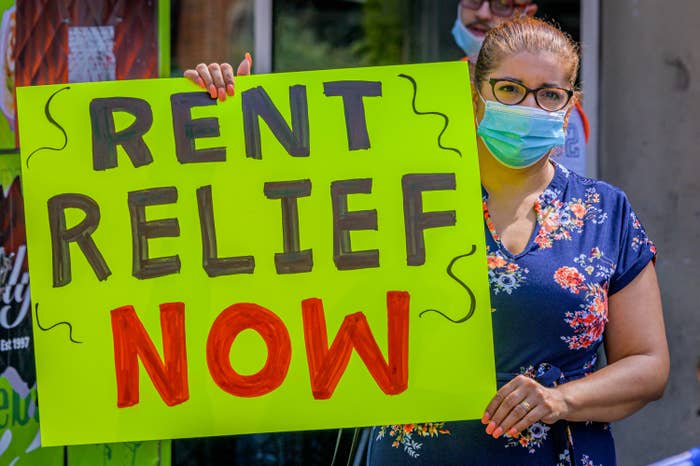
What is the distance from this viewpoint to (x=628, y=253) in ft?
7.19

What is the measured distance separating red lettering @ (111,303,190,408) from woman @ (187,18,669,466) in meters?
0.46

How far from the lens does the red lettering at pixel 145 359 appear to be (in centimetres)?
223

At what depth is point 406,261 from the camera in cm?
225

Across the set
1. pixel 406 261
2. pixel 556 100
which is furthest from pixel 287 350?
pixel 556 100

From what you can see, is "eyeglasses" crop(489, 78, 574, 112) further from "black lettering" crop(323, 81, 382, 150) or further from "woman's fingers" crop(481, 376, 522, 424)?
"woman's fingers" crop(481, 376, 522, 424)

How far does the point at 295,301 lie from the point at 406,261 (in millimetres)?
253

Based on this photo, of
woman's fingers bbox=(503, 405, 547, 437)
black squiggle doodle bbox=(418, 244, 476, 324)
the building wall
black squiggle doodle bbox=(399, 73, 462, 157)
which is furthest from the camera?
the building wall

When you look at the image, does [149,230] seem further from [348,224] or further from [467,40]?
[467,40]

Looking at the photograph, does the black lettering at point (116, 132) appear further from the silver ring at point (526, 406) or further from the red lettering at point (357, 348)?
the silver ring at point (526, 406)

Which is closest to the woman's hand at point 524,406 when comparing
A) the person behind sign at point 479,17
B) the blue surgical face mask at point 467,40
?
the person behind sign at point 479,17

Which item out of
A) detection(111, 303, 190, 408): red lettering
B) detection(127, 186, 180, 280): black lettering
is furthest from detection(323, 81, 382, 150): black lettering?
detection(111, 303, 190, 408): red lettering

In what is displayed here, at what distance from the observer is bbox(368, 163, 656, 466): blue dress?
2.12 metres

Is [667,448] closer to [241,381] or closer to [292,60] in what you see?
[241,381]

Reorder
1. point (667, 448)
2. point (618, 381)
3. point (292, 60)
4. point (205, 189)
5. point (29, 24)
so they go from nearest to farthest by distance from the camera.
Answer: point (618, 381) → point (205, 189) → point (29, 24) → point (667, 448) → point (292, 60)
